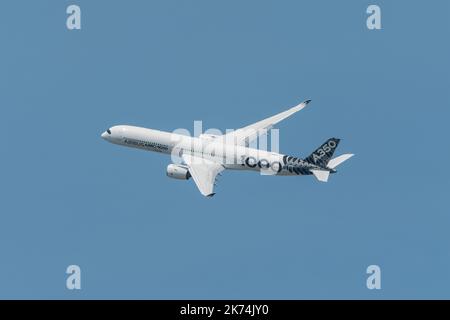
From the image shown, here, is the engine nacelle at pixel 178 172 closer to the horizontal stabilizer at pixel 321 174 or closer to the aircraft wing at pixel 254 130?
the aircraft wing at pixel 254 130

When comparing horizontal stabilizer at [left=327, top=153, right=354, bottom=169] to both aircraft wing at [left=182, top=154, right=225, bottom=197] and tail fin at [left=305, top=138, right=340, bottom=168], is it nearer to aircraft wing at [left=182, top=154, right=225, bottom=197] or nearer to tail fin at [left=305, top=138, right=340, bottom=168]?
tail fin at [left=305, top=138, right=340, bottom=168]

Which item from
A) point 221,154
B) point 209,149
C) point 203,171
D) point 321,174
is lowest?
point 321,174

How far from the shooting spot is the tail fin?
347ft

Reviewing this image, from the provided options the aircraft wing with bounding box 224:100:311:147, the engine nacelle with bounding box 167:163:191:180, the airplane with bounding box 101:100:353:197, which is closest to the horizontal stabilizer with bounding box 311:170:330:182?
the airplane with bounding box 101:100:353:197

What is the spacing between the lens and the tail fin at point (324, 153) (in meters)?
106

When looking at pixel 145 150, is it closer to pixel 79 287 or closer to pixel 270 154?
pixel 270 154

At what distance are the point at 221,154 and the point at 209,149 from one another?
2.03 meters

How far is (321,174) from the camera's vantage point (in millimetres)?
106125

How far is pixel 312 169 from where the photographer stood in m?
107

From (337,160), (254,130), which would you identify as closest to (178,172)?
(254,130)

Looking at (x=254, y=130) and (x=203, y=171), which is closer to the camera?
(x=203, y=171)

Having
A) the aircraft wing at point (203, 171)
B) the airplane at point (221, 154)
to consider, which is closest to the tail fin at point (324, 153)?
the airplane at point (221, 154)

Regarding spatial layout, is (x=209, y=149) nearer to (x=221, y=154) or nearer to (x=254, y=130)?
(x=221, y=154)

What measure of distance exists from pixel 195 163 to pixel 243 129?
11083 millimetres
